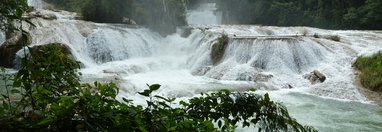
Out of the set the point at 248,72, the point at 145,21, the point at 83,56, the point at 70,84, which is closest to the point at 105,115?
the point at 70,84

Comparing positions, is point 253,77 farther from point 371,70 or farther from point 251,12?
point 251,12

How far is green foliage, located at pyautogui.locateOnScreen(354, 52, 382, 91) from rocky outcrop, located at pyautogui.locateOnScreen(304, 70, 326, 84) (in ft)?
3.90

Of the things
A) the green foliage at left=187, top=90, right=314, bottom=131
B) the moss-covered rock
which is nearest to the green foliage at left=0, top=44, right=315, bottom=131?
the green foliage at left=187, top=90, right=314, bottom=131

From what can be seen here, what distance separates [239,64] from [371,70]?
15.7ft

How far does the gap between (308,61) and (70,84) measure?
529 inches

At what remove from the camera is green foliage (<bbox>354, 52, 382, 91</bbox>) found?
11.3 meters

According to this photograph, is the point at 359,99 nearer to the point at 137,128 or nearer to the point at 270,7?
the point at 137,128

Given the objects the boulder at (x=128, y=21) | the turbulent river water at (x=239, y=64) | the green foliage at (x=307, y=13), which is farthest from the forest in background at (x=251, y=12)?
the turbulent river water at (x=239, y=64)

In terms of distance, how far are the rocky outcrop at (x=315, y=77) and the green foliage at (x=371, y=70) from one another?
3.90ft

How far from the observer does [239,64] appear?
48.8 ft

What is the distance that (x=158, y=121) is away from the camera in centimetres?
148

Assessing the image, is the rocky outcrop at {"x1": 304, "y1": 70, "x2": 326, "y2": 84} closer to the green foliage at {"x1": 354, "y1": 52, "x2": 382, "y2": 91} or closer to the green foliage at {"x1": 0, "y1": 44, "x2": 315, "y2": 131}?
the green foliage at {"x1": 354, "y1": 52, "x2": 382, "y2": 91}

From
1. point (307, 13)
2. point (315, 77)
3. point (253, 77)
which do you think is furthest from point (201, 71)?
point (307, 13)

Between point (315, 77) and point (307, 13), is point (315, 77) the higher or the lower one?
the lower one
